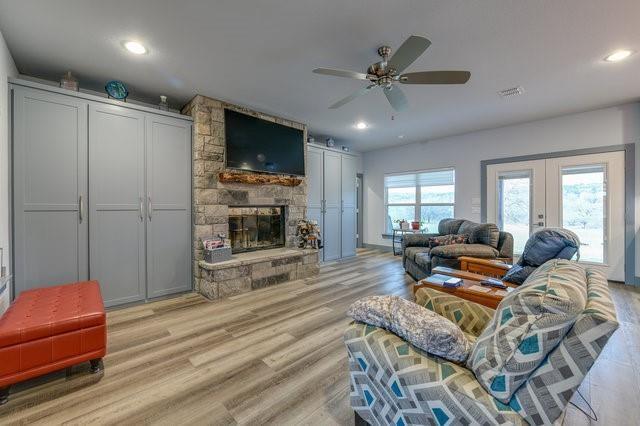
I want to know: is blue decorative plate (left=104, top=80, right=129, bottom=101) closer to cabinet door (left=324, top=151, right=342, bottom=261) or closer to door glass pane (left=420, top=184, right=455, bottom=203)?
cabinet door (left=324, top=151, right=342, bottom=261)

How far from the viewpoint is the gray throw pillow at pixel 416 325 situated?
1.08 metres

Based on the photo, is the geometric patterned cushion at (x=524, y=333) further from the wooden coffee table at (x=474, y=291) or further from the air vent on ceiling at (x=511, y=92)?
the air vent on ceiling at (x=511, y=92)

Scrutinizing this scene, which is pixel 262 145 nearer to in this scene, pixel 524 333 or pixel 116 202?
pixel 116 202

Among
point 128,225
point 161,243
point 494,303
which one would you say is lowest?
point 494,303

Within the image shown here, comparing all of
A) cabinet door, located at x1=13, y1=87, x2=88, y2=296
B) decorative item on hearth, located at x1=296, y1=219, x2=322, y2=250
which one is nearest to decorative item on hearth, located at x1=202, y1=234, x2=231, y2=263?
cabinet door, located at x1=13, y1=87, x2=88, y2=296

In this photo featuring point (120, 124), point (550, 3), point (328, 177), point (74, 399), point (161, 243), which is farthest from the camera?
point (328, 177)

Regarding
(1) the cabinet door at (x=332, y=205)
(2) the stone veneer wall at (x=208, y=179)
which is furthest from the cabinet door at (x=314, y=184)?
(2) the stone veneer wall at (x=208, y=179)

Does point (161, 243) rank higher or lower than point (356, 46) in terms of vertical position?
lower

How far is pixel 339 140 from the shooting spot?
6070 millimetres

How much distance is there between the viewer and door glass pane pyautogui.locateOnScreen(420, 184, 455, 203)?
583cm

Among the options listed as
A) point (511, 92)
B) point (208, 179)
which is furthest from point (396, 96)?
point (208, 179)

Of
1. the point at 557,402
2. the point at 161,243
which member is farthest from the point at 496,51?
the point at 161,243

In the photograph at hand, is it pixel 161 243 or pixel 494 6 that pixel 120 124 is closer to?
pixel 161 243

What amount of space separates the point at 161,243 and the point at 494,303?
362 centimetres
